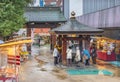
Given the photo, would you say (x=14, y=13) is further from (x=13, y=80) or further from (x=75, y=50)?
(x=13, y=80)

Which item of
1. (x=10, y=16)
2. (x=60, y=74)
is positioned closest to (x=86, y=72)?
(x=60, y=74)

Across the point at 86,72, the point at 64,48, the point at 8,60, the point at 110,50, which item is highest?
the point at 8,60

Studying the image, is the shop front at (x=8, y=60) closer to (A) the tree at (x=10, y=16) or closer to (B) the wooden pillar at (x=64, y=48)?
(A) the tree at (x=10, y=16)

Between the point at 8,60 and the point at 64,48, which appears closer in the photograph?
the point at 8,60

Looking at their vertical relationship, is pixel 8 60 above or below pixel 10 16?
below

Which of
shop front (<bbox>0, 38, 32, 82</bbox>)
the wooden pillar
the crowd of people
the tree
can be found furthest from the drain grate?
shop front (<bbox>0, 38, 32, 82</bbox>)

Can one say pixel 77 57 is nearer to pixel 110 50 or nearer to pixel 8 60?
pixel 110 50

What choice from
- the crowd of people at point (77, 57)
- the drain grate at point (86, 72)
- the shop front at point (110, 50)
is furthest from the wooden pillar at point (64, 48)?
the shop front at point (110, 50)

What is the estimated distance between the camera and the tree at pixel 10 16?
2705cm

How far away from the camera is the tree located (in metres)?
27.0

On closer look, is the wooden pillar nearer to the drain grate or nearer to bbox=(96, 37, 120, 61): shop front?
the drain grate

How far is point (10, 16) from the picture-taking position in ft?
92.6

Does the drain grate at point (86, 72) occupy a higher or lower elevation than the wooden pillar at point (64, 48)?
lower

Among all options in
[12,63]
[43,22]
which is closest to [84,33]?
[12,63]
